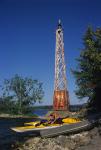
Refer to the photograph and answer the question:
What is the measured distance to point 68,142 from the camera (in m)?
28.7

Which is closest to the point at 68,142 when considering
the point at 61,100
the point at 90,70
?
the point at 90,70

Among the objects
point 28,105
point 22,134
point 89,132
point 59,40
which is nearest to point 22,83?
point 28,105

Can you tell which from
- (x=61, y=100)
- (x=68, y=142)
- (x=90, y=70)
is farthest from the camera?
(x=61, y=100)

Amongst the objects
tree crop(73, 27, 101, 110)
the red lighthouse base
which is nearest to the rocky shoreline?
tree crop(73, 27, 101, 110)

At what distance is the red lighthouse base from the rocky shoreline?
34392 mm

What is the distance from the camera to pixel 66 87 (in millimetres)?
68812

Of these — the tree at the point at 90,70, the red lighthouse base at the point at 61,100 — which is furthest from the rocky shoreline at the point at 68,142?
the red lighthouse base at the point at 61,100

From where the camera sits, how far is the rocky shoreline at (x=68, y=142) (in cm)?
2703

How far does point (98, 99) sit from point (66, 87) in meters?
22.2

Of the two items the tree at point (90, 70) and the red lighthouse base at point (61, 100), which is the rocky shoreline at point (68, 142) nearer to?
the tree at point (90, 70)

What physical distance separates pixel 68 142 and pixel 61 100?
3734cm

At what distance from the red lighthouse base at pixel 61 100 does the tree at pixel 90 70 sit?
39.7 ft

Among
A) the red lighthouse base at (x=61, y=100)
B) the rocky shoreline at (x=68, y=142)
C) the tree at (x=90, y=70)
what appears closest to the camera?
the rocky shoreline at (x=68, y=142)

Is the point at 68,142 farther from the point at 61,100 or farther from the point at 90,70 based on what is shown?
the point at 61,100
